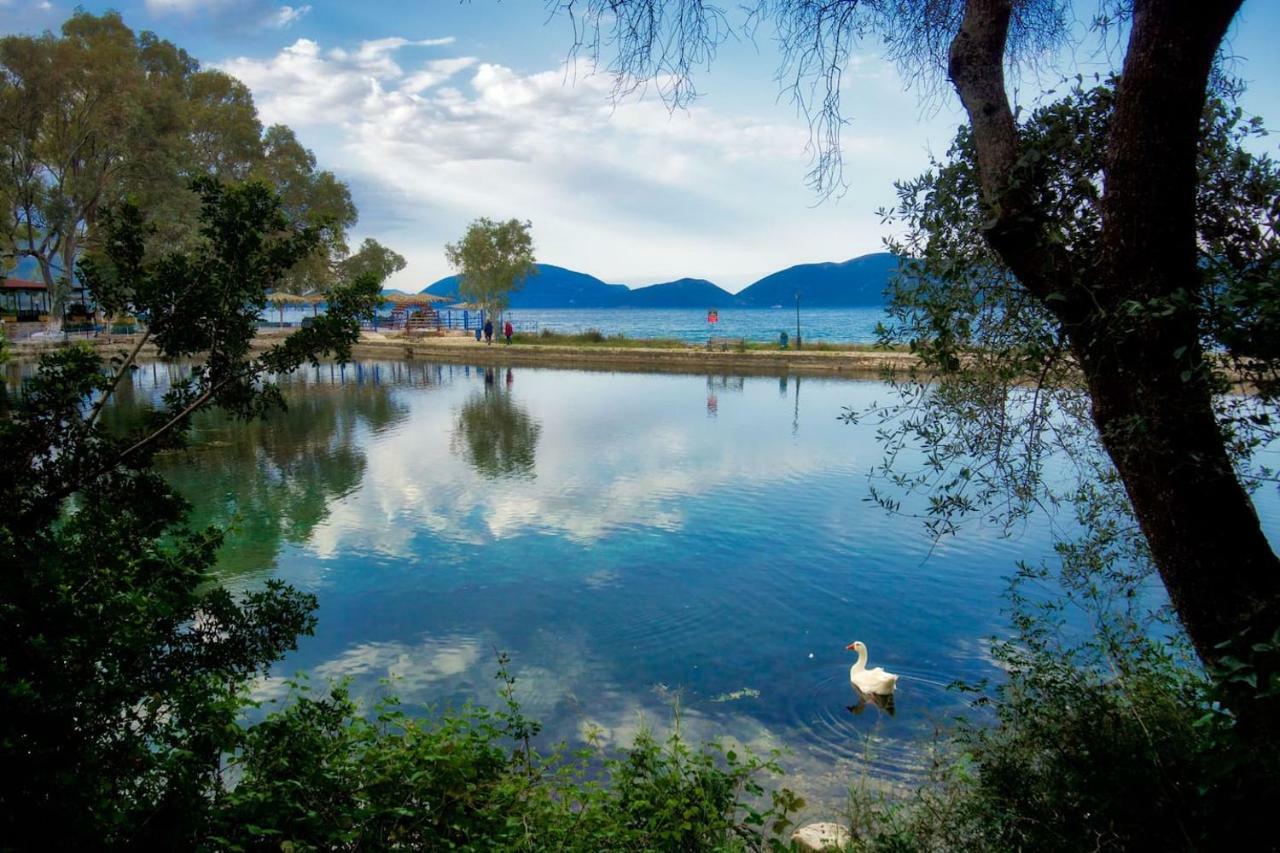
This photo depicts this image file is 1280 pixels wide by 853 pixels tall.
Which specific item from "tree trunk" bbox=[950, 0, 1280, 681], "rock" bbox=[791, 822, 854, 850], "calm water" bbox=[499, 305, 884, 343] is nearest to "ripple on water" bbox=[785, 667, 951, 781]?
"rock" bbox=[791, 822, 854, 850]

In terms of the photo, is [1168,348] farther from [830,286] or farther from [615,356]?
[830,286]

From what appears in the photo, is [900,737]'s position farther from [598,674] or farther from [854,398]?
[854,398]

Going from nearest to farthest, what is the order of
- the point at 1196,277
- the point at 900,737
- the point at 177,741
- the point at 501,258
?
the point at 1196,277
the point at 177,741
the point at 900,737
the point at 501,258

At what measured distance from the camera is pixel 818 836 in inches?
157

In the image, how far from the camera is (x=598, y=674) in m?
6.62

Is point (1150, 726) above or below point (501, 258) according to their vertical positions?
below

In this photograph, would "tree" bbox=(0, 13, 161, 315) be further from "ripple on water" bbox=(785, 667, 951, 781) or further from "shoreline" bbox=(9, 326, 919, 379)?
"ripple on water" bbox=(785, 667, 951, 781)

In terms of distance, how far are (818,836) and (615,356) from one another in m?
31.5

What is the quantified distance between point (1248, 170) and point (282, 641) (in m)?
3.93

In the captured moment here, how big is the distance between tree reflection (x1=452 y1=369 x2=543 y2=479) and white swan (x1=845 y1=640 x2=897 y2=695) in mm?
8445

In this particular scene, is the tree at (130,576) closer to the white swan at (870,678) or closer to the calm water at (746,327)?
the white swan at (870,678)

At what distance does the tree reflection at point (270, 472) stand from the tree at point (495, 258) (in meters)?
24.6

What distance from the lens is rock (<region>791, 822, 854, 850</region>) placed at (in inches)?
151

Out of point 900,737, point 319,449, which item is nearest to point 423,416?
point 319,449
